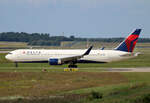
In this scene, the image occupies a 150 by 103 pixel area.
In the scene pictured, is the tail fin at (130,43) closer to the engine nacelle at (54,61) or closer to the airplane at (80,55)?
the airplane at (80,55)

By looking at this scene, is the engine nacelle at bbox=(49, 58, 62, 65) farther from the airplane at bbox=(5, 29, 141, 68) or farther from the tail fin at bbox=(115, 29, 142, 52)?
the tail fin at bbox=(115, 29, 142, 52)

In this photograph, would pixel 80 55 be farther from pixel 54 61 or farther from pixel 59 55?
pixel 54 61

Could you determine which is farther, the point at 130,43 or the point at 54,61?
the point at 130,43

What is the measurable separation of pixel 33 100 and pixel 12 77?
59.3 ft

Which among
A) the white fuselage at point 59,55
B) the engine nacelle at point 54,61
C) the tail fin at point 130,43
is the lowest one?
the engine nacelle at point 54,61

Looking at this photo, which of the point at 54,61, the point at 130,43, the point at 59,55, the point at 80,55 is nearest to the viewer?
the point at 54,61

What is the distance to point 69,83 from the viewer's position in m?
42.7

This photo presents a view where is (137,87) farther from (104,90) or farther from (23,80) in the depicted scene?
(23,80)

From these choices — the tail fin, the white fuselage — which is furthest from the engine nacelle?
the tail fin

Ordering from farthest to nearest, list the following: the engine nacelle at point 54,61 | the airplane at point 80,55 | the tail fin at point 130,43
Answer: the tail fin at point 130,43 < the airplane at point 80,55 < the engine nacelle at point 54,61

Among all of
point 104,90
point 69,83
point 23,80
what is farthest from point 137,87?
point 23,80

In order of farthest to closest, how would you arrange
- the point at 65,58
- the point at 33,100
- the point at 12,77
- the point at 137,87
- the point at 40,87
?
the point at 65,58, the point at 12,77, the point at 40,87, the point at 137,87, the point at 33,100

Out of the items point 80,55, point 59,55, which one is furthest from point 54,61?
point 80,55

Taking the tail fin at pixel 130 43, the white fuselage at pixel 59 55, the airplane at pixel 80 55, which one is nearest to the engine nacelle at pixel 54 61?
the airplane at pixel 80 55
